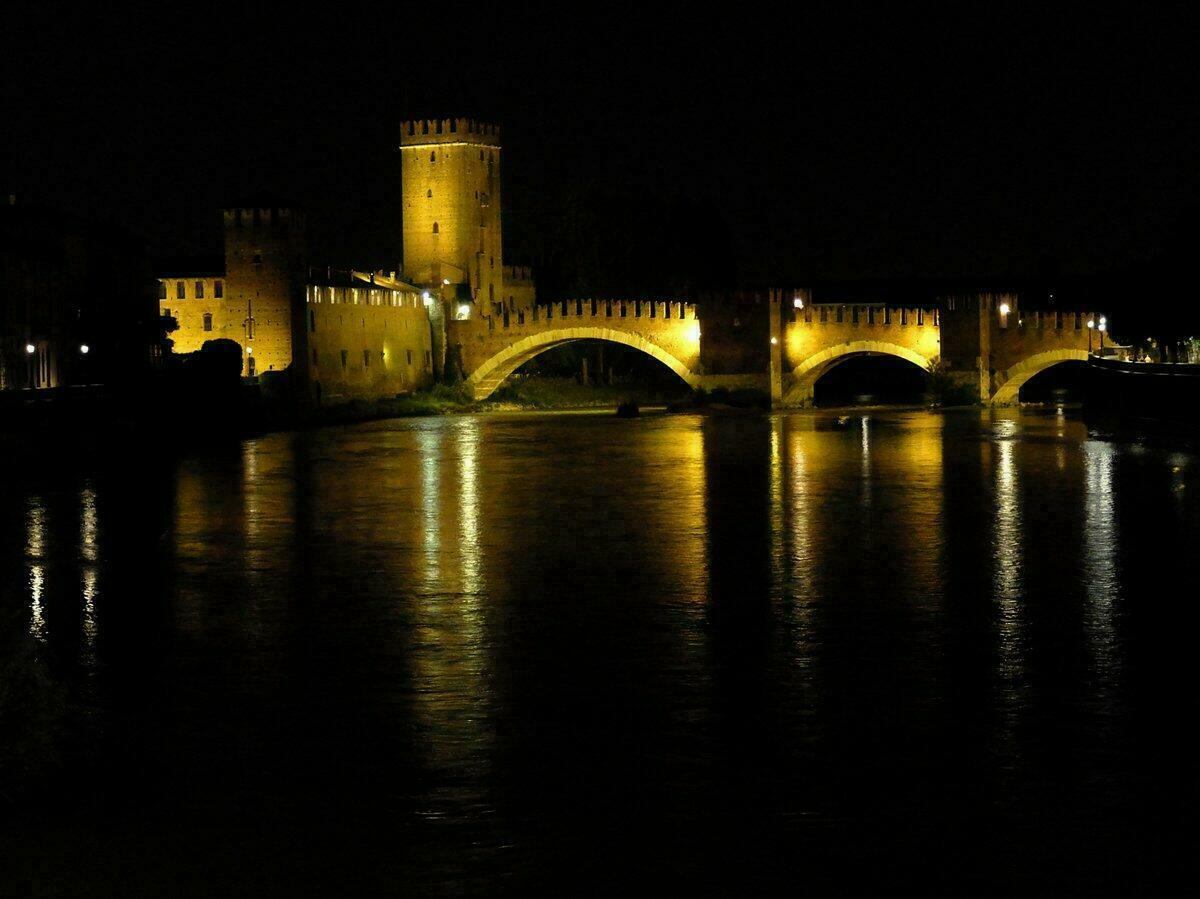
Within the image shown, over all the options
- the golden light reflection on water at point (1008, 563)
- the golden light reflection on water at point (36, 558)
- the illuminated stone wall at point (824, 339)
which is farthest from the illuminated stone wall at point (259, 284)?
the golden light reflection on water at point (36, 558)

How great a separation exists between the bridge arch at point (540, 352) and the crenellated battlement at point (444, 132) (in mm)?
6985

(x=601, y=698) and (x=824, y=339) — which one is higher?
(x=824, y=339)

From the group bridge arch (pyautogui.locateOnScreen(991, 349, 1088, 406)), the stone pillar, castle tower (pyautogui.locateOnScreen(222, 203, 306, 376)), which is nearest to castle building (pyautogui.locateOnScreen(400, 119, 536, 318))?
castle tower (pyautogui.locateOnScreen(222, 203, 306, 376))

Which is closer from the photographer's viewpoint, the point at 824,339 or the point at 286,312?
the point at 286,312

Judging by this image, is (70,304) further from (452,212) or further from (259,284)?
(452,212)

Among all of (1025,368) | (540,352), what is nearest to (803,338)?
(1025,368)

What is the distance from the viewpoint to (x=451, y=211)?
55531 millimetres

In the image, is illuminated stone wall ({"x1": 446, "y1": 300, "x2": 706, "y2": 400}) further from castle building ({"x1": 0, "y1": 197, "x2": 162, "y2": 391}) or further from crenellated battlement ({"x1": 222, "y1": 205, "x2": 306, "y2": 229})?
castle building ({"x1": 0, "y1": 197, "x2": 162, "y2": 391})

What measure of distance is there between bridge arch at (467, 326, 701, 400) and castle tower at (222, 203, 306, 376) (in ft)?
24.2

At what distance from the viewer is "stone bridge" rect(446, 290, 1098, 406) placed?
4672cm

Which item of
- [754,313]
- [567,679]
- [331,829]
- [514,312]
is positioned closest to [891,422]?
[754,313]

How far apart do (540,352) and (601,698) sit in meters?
45.4

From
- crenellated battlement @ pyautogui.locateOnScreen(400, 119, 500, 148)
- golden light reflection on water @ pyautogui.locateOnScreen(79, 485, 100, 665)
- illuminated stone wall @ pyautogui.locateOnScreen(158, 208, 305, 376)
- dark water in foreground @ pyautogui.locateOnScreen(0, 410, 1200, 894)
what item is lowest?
dark water in foreground @ pyautogui.locateOnScreen(0, 410, 1200, 894)

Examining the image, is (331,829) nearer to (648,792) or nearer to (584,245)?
(648,792)
